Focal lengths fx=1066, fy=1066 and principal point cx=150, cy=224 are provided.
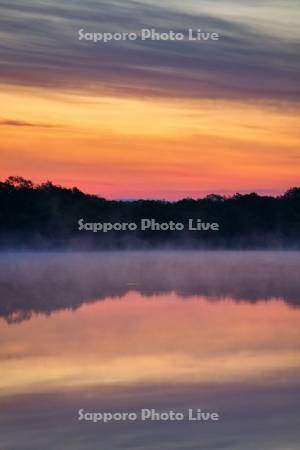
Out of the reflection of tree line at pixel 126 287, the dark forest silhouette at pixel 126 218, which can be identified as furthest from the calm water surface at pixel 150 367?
the dark forest silhouette at pixel 126 218

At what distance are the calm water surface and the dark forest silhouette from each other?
16.9 meters

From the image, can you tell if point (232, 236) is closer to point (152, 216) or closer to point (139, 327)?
point (152, 216)

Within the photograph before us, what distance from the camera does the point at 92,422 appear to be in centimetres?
795

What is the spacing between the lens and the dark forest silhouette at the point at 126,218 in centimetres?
3666

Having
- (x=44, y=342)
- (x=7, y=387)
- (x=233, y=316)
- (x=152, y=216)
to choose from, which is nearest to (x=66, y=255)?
(x=152, y=216)

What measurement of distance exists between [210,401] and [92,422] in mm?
1265

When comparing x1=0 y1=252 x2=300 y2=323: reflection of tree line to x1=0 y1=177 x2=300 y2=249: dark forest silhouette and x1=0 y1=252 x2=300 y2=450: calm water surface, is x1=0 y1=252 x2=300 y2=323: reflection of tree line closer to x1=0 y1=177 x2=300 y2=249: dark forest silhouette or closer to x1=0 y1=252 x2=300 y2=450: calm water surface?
x1=0 y1=252 x2=300 y2=450: calm water surface

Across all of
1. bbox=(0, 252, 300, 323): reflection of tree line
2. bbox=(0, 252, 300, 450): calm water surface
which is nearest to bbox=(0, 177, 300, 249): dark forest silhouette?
bbox=(0, 252, 300, 323): reflection of tree line

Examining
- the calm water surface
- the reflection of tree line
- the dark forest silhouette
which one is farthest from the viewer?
the dark forest silhouette

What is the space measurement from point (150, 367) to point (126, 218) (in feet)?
87.8

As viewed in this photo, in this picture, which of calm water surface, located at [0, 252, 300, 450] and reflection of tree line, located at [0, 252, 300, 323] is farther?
reflection of tree line, located at [0, 252, 300, 323]

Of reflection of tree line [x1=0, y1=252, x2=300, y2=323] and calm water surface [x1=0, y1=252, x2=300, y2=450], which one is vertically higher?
reflection of tree line [x1=0, y1=252, x2=300, y2=323]

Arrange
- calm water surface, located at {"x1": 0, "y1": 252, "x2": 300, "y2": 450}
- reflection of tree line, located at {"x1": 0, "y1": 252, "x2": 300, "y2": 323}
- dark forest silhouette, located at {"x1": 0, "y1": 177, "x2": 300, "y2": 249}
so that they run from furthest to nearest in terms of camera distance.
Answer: dark forest silhouette, located at {"x1": 0, "y1": 177, "x2": 300, "y2": 249} < reflection of tree line, located at {"x1": 0, "y1": 252, "x2": 300, "y2": 323} < calm water surface, located at {"x1": 0, "y1": 252, "x2": 300, "y2": 450}

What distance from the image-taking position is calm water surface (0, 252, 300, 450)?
7.67 metres
